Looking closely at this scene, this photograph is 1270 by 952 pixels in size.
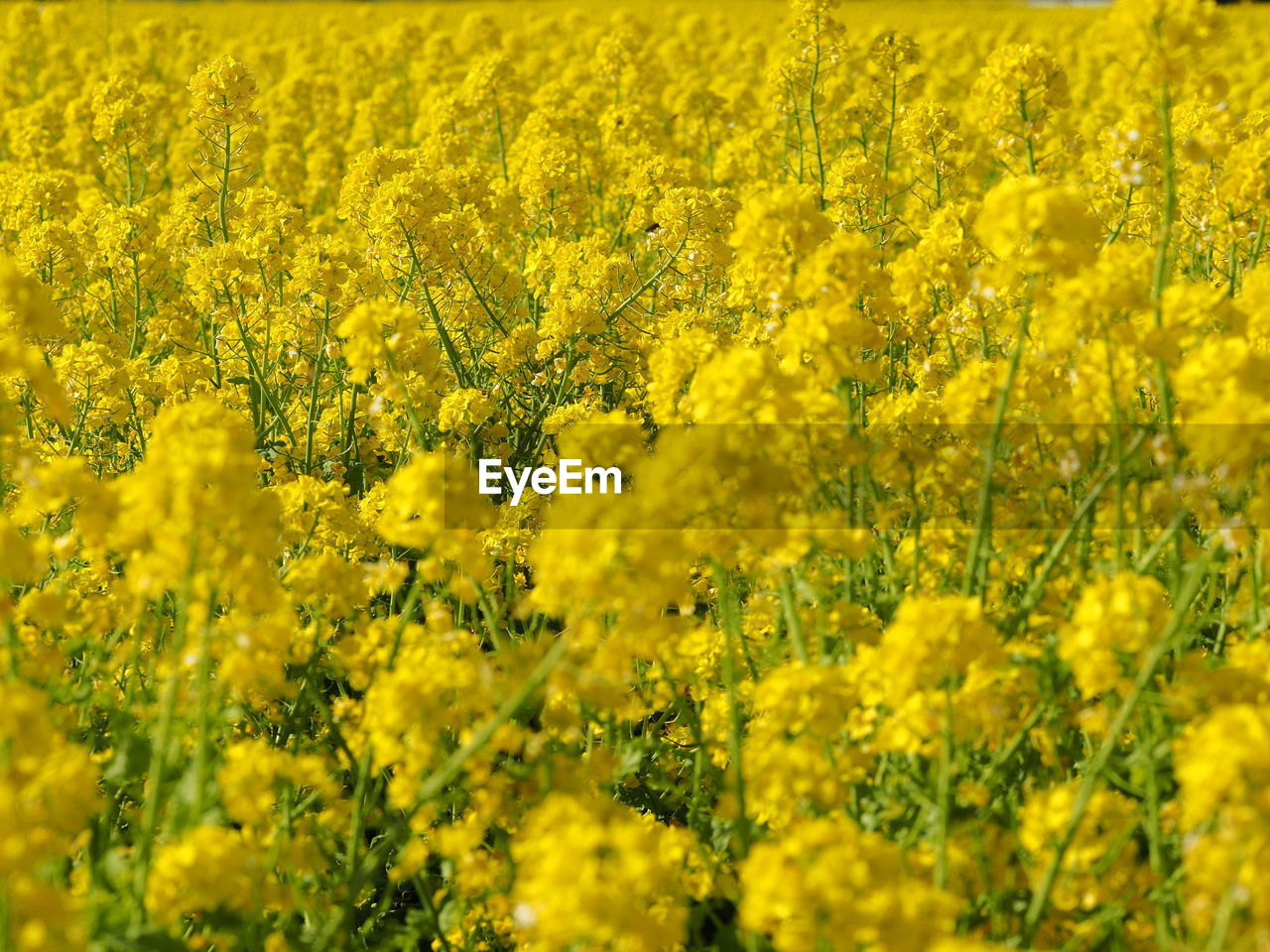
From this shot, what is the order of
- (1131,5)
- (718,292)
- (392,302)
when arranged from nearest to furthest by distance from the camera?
(1131,5) < (392,302) < (718,292)

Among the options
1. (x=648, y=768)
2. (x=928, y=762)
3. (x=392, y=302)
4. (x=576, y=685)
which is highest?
(x=392, y=302)

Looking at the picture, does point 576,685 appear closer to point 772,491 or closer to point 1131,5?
point 772,491

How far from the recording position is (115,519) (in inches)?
104

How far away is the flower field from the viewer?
2.20 metres

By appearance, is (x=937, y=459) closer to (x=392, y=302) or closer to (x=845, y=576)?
(x=845, y=576)

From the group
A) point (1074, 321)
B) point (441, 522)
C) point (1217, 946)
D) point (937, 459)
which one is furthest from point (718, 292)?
point (1217, 946)

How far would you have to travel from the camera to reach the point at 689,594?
3.47 metres

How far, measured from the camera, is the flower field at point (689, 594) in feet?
7.22

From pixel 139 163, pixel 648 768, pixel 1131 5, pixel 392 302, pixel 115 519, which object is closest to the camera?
pixel 115 519

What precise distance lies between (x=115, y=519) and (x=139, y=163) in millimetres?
5130

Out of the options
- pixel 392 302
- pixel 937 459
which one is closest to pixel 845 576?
pixel 937 459

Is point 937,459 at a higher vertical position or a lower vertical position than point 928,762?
higher

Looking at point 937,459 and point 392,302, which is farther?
point 392,302

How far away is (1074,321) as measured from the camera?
2777 millimetres
